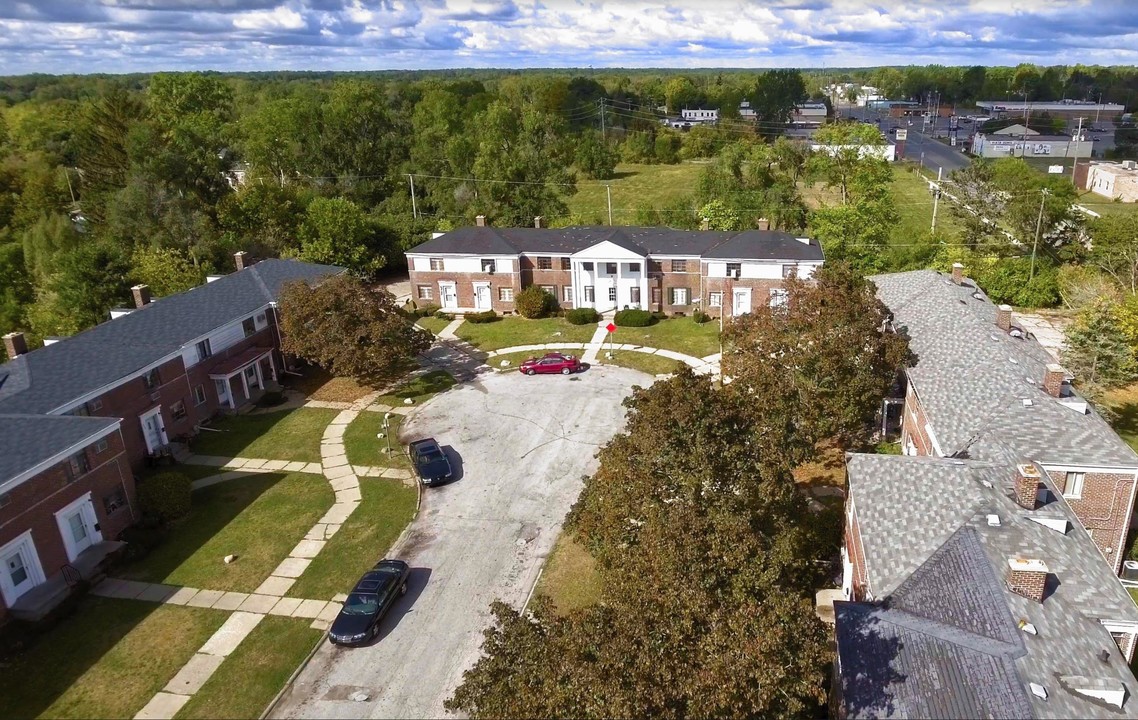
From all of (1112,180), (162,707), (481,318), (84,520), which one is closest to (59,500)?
(84,520)

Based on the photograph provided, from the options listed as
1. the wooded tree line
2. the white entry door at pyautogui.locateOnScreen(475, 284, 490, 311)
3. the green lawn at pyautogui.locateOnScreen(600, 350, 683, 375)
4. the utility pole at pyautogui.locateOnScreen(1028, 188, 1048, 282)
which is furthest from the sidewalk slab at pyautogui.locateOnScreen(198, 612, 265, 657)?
the utility pole at pyautogui.locateOnScreen(1028, 188, 1048, 282)

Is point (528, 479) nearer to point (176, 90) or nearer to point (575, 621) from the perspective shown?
point (575, 621)

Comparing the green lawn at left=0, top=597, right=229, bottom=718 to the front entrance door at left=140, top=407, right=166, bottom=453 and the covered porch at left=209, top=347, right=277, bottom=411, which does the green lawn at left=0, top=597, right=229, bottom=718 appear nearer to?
the front entrance door at left=140, top=407, right=166, bottom=453

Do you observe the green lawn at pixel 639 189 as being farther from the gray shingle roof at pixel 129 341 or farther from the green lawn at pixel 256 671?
the green lawn at pixel 256 671

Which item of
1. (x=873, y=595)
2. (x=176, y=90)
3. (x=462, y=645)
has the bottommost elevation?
(x=462, y=645)

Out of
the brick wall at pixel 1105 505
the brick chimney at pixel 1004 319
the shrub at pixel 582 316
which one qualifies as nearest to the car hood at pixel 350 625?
the brick wall at pixel 1105 505

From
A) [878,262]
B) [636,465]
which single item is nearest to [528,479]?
[636,465]
